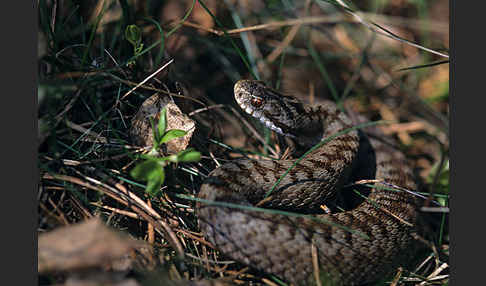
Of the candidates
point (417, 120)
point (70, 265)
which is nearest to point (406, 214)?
point (417, 120)

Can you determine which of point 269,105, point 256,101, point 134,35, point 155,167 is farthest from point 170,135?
point 269,105

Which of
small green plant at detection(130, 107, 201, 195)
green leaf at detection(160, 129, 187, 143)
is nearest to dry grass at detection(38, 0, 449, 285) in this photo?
small green plant at detection(130, 107, 201, 195)

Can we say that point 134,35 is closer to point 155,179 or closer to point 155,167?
point 155,167

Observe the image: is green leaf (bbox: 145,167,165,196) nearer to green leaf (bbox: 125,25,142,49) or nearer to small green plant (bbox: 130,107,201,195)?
small green plant (bbox: 130,107,201,195)

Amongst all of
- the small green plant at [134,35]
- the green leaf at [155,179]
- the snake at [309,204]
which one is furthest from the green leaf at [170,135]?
the small green plant at [134,35]

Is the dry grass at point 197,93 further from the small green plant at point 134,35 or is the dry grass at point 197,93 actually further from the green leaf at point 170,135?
the green leaf at point 170,135

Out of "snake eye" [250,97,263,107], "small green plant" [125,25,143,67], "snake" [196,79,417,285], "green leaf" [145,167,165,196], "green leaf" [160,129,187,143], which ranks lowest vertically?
"snake" [196,79,417,285]
